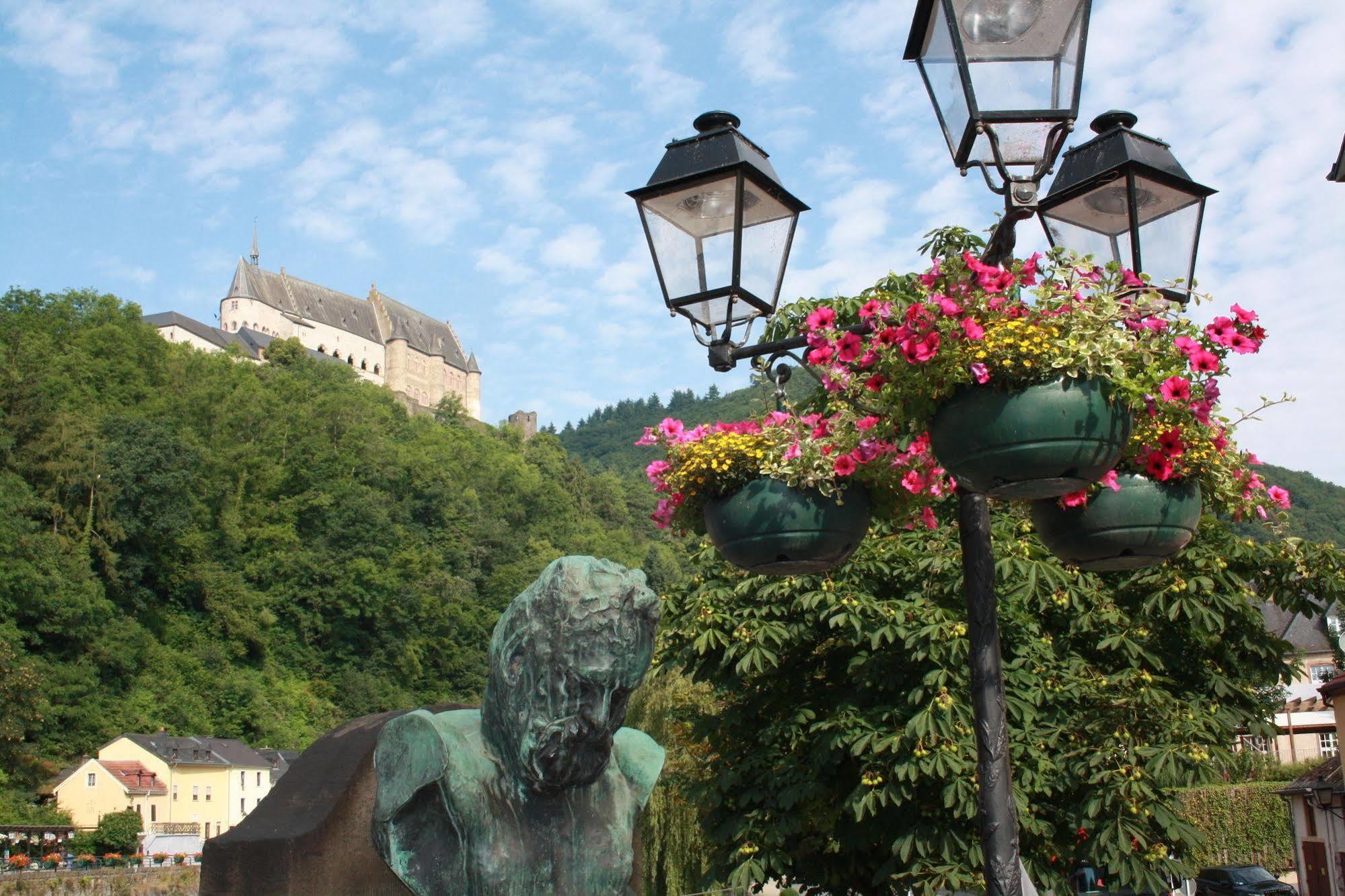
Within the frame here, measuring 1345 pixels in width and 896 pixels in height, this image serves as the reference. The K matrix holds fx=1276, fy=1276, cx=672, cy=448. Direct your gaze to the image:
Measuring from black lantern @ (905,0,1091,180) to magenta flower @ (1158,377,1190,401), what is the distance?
0.84 meters

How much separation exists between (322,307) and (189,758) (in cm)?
7870

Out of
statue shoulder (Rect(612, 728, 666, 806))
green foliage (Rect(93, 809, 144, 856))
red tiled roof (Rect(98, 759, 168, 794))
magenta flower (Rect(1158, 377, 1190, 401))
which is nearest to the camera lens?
statue shoulder (Rect(612, 728, 666, 806))

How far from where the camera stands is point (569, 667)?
3.21 metres

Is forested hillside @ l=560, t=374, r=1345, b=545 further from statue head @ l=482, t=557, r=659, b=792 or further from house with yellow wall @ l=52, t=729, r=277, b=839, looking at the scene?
house with yellow wall @ l=52, t=729, r=277, b=839

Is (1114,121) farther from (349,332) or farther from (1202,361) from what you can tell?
(349,332)

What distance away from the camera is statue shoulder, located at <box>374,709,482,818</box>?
326cm

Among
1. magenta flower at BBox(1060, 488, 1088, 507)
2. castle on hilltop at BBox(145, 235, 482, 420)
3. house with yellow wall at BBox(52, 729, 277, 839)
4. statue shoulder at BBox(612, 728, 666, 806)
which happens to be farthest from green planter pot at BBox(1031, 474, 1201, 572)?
castle on hilltop at BBox(145, 235, 482, 420)

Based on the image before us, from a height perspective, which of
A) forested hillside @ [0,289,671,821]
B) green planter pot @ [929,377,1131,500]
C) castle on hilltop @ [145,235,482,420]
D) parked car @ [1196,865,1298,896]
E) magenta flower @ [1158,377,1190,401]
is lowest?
parked car @ [1196,865,1298,896]

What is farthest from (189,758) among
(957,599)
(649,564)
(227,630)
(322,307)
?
(322,307)

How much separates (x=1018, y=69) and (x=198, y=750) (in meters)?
60.9

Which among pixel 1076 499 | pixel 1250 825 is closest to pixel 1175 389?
pixel 1076 499

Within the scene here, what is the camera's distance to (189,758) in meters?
57.8

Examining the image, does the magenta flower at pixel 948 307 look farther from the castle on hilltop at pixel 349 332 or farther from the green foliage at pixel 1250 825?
the castle on hilltop at pixel 349 332

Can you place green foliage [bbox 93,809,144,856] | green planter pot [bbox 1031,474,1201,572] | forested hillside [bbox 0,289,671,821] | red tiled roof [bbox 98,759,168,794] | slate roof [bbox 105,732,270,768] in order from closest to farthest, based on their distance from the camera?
1. green planter pot [bbox 1031,474,1201,572]
2. green foliage [bbox 93,809,144,856]
3. red tiled roof [bbox 98,759,168,794]
4. slate roof [bbox 105,732,270,768]
5. forested hillside [bbox 0,289,671,821]
